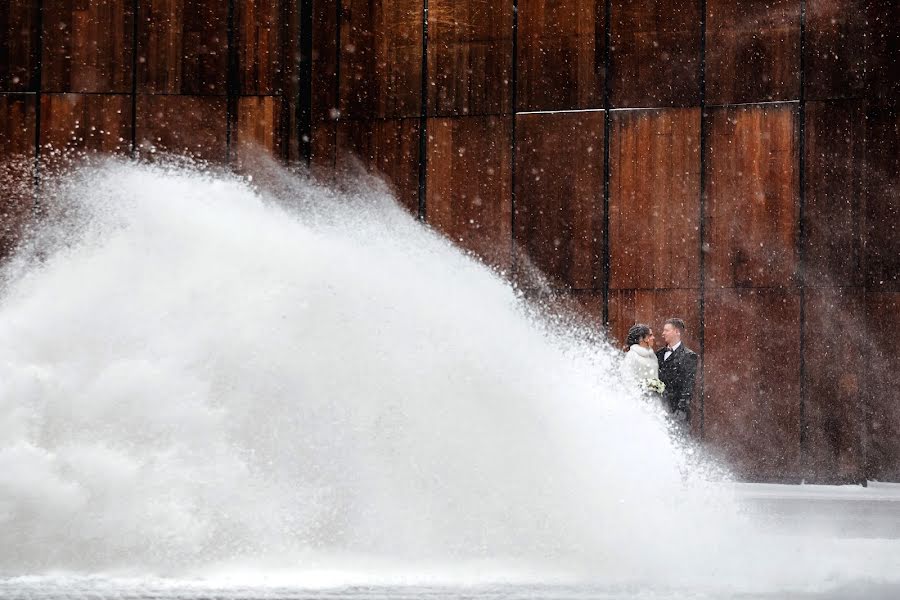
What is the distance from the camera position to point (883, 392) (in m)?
11.3

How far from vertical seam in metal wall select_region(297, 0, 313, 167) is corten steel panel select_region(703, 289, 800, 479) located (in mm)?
5241

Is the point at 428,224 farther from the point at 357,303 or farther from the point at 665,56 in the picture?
the point at 357,303

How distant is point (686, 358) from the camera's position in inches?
349

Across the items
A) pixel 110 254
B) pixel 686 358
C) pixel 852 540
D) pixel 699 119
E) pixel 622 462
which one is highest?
pixel 699 119

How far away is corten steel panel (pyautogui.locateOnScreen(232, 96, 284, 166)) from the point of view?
12.7 m

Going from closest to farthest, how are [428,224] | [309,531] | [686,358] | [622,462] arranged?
[309,531], [622,462], [686,358], [428,224]

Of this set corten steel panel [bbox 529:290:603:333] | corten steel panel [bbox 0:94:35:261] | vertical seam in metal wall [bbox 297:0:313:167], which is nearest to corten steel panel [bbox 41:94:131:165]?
corten steel panel [bbox 0:94:35:261]

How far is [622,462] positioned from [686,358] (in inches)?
71.1

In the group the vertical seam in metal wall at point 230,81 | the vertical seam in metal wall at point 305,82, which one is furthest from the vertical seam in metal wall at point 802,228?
the vertical seam in metal wall at point 230,81

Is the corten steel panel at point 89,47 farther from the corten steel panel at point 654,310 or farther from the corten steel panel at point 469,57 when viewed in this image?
the corten steel panel at point 654,310

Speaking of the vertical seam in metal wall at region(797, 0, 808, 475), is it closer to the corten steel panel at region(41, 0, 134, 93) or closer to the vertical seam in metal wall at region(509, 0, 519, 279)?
the vertical seam in metal wall at region(509, 0, 519, 279)

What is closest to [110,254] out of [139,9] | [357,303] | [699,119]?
[357,303]

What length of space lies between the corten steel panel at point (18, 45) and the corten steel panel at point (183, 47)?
4.41ft

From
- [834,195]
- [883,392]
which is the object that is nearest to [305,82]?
[834,195]
